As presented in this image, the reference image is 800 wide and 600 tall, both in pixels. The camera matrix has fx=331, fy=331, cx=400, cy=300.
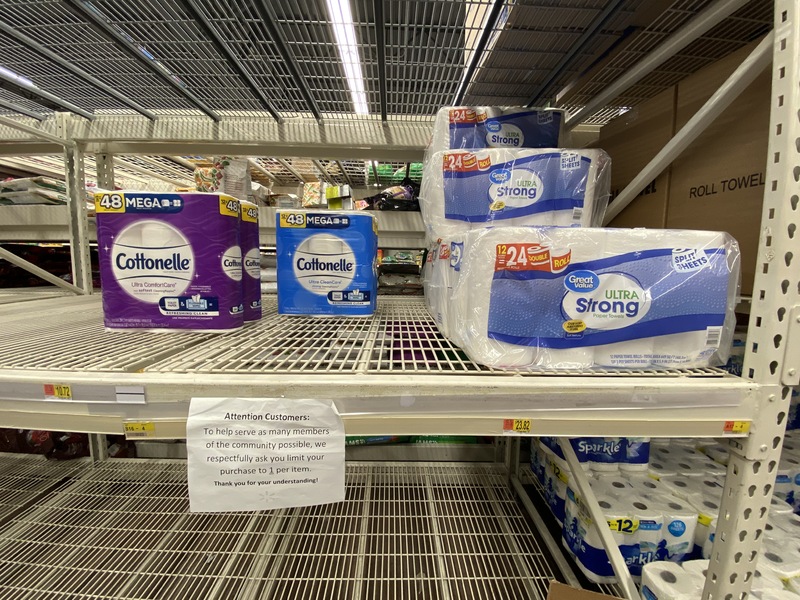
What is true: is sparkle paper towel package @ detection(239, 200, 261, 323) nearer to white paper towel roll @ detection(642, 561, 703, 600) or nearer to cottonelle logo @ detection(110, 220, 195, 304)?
cottonelle logo @ detection(110, 220, 195, 304)

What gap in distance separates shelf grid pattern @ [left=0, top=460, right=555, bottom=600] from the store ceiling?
1229 mm

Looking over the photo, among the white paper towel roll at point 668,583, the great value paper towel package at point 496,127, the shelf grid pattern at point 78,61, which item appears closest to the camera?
the white paper towel roll at point 668,583

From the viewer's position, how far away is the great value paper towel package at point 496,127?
2.71 feet

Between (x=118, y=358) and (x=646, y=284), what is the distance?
865 mm

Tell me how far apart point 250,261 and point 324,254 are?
0.17 metres

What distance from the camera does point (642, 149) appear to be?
2.90ft

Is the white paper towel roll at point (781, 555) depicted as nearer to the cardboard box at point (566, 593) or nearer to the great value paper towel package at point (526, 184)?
the cardboard box at point (566, 593)

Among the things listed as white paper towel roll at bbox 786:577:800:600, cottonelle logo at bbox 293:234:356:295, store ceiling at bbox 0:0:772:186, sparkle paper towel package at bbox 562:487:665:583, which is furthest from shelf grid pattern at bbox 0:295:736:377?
store ceiling at bbox 0:0:772:186

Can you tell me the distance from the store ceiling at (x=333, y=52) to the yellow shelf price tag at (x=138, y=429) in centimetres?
78

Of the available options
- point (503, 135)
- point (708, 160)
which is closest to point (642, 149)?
point (708, 160)

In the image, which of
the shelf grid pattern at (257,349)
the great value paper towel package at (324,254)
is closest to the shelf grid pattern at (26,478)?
the shelf grid pattern at (257,349)

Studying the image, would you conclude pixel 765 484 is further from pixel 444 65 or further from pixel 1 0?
pixel 1 0

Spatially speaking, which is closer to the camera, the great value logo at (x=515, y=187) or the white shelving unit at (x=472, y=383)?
the white shelving unit at (x=472, y=383)

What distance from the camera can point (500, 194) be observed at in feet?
2.42
